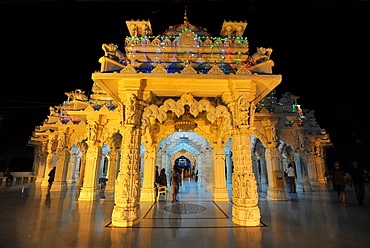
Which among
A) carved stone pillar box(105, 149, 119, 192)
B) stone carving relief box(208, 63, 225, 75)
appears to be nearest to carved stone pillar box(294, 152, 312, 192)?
stone carving relief box(208, 63, 225, 75)

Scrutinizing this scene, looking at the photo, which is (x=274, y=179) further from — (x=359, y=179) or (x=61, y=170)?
(x=61, y=170)

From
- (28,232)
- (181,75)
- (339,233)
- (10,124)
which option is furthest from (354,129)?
(10,124)

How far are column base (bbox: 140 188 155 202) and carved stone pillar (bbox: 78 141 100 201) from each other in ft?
7.72

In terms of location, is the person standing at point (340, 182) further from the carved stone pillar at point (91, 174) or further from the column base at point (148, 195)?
the carved stone pillar at point (91, 174)

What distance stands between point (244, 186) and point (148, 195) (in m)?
5.03

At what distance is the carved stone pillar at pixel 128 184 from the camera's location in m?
4.36

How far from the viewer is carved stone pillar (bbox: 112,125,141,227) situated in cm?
436

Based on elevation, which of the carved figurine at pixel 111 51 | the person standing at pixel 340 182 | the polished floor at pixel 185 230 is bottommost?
the polished floor at pixel 185 230

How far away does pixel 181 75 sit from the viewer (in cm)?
450

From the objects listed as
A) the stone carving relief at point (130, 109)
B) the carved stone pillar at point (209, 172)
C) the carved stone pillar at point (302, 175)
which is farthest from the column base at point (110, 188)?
the carved stone pillar at point (302, 175)

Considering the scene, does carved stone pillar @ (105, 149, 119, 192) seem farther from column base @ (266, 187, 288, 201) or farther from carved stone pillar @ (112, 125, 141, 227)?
column base @ (266, 187, 288, 201)

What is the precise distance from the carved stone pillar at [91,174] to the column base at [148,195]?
2.35 metres

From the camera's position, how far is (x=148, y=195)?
816 centimetres

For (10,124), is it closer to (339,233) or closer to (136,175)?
(136,175)
